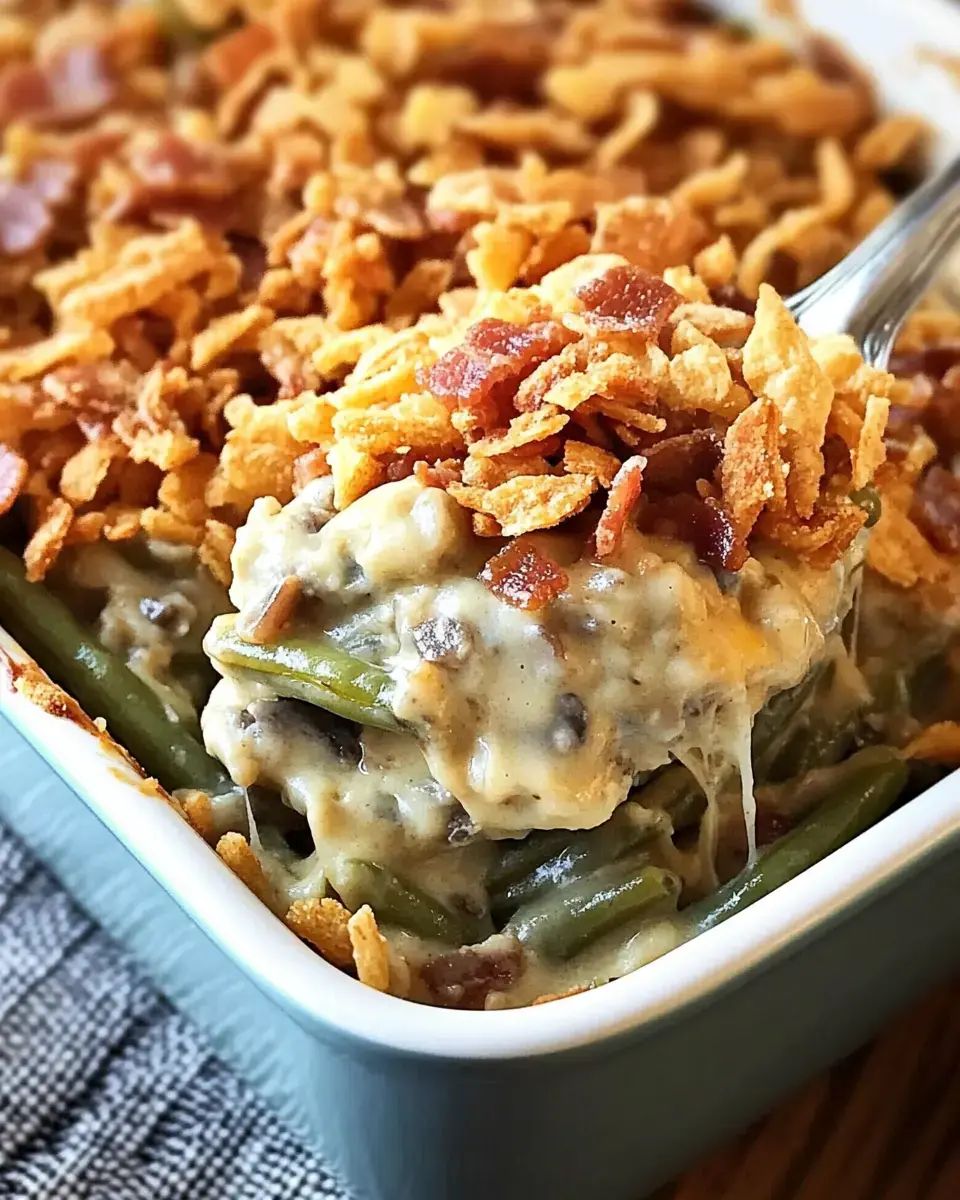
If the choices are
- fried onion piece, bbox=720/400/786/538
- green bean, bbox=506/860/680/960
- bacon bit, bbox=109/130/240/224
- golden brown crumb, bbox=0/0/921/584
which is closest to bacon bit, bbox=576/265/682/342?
golden brown crumb, bbox=0/0/921/584

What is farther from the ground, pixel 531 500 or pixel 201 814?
pixel 531 500

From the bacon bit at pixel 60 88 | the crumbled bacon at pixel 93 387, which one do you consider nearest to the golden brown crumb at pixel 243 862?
the crumbled bacon at pixel 93 387

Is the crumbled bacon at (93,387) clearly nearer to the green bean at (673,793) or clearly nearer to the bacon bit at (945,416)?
the green bean at (673,793)

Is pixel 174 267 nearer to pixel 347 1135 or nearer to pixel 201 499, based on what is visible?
pixel 201 499

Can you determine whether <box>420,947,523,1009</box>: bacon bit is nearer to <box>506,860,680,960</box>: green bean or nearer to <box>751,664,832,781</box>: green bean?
<box>506,860,680,960</box>: green bean

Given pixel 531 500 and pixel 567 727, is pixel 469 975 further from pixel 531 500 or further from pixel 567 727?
pixel 531 500

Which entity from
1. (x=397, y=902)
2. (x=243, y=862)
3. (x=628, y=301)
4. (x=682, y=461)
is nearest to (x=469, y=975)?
(x=397, y=902)

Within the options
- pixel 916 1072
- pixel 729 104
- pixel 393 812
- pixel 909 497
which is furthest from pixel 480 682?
pixel 729 104
